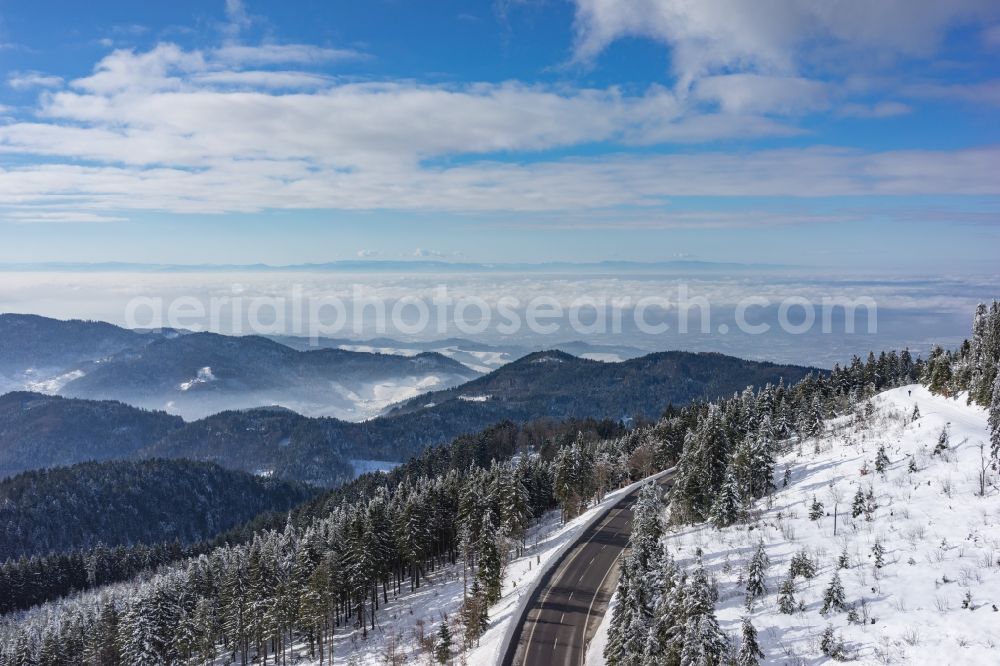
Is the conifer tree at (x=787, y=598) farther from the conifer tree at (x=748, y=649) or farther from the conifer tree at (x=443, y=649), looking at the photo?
the conifer tree at (x=443, y=649)

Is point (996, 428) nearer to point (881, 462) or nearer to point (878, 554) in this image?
point (881, 462)

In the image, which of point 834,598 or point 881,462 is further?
point 881,462

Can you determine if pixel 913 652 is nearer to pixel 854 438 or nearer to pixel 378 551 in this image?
pixel 854 438

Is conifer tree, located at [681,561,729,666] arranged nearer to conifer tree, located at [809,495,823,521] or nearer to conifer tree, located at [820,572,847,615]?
conifer tree, located at [820,572,847,615]

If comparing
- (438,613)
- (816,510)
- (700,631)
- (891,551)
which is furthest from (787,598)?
(438,613)

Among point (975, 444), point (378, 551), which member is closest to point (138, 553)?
point (378, 551)

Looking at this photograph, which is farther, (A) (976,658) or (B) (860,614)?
(B) (860,614)

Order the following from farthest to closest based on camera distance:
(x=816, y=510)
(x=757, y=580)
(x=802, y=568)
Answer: (x=816, y=510)
(x=802, y=568)
(x=757, y=580)
